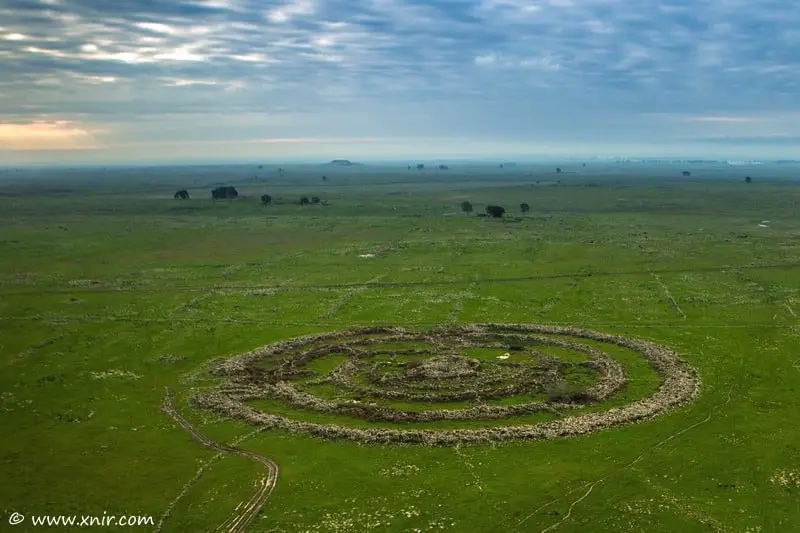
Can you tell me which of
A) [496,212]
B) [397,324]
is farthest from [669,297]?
[496,212]

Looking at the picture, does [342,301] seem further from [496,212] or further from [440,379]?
[496,212]

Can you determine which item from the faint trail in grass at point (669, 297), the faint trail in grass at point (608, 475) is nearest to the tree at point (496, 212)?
the faint trail in grass at point (669, 297)

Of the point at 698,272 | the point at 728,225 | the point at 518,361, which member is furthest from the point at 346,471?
the point at 728,225

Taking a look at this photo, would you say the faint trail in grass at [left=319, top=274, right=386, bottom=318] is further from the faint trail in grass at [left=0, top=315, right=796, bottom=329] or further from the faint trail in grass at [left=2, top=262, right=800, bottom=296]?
the faint trail in grass at [left=0, top=315, right=796, bottom=329]

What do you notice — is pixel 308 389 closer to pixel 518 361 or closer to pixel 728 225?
pixel 518 361

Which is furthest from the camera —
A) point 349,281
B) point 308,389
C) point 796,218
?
point 796,218

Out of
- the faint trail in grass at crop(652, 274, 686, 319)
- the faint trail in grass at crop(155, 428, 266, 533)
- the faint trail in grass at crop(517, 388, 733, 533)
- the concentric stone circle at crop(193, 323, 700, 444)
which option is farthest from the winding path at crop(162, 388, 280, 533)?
the faint trail in grass at crop(652, 274, 686, 319)

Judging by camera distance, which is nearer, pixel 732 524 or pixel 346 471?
pixel 732 524

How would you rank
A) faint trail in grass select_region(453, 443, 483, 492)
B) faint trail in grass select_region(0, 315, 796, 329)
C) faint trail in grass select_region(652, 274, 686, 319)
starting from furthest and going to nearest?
faint trail in grass select_region(652, 274, 686, 319)
faint trail in grass select_region(0, 315, 796, 329)
faint trail in grass select_region(453, 443, 483, 492)
